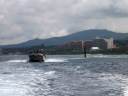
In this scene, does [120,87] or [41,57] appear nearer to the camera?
[120,87]

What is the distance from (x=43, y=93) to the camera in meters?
27.1

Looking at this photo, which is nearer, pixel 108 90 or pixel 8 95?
pixel 8 95

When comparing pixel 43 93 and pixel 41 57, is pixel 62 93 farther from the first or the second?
pixel 41 57

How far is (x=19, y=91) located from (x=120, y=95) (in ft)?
33.5

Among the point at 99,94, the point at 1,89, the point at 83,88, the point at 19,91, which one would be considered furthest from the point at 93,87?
the point at 1,89

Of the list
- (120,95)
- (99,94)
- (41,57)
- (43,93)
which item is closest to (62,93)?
(43,93)

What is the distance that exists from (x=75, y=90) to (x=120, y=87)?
5265 mm

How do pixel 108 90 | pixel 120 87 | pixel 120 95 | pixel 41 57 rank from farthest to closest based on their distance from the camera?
pixel 41 57
pixel 120 87
pixel 108 90
pixel 120 95

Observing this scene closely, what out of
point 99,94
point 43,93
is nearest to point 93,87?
point 99,94

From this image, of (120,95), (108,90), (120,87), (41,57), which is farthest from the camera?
(41,57)

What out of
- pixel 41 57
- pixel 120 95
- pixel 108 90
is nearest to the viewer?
pixel 120 95

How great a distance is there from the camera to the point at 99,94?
26.2 metres

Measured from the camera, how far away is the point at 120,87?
99.5 ft

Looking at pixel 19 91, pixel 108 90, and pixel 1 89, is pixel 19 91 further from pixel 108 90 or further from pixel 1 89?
pixel 108 90
